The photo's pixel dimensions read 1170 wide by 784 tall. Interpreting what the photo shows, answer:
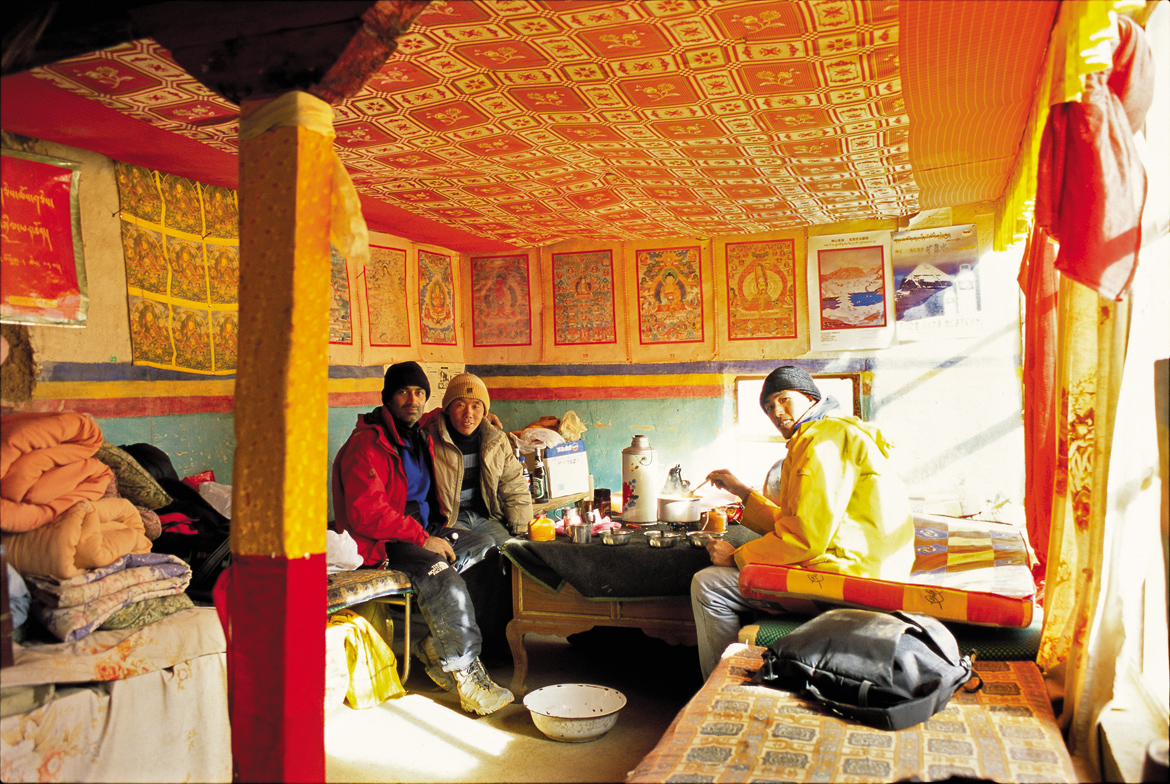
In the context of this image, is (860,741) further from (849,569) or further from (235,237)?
(235,237)

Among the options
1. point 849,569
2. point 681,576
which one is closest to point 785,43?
point 849,569

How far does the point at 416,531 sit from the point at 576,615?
989mm

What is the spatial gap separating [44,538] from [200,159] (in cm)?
198

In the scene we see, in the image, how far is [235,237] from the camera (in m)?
4.43

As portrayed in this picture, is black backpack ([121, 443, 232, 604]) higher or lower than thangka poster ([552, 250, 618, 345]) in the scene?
lower

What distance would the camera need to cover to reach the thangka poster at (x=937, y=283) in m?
5.39

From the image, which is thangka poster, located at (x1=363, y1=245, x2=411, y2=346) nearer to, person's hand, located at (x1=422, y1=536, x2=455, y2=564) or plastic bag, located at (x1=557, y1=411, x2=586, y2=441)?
plastic bag, located at (x1=557, y1=411, x2=586, y2=441)

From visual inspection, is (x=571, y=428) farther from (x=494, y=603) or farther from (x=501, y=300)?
(x=494, y=603)

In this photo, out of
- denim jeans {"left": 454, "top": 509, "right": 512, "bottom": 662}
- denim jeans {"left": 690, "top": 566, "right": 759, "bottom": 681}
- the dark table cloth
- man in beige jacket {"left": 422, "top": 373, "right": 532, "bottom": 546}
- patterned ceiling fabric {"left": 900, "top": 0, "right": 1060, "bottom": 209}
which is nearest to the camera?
patterned ceiling fabric {"left": 900, "top": 0, "right": 1060, "bottom": 209}

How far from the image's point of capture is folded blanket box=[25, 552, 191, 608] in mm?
2686

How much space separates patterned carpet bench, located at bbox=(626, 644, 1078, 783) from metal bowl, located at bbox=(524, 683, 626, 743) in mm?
864

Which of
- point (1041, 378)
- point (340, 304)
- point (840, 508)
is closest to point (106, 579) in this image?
point (340, 304)

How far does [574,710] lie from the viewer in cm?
353

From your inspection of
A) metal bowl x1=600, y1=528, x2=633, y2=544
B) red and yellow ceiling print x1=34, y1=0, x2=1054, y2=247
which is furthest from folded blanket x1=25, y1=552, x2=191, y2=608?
metal bowl x1=600, y1=528, x2=633, y2=544
